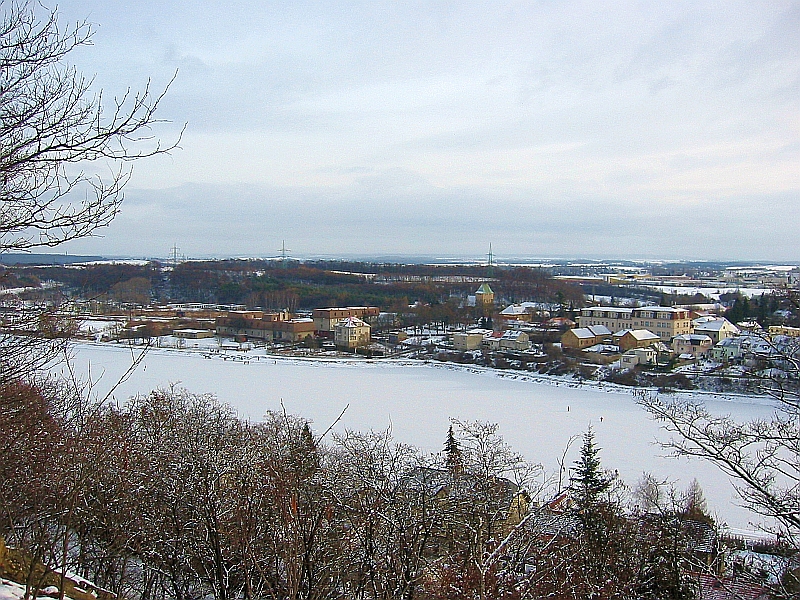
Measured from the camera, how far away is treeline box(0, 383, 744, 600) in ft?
7.70

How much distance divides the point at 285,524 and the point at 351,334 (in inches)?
715

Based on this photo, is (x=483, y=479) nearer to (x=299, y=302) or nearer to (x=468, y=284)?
(x=299, y=302)

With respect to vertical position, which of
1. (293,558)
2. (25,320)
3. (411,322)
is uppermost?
(25,320)

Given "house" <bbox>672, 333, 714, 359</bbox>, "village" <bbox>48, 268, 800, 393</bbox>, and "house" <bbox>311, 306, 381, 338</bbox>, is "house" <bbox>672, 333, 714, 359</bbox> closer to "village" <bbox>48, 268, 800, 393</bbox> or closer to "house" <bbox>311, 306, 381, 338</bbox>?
"village" <bbox>48, 268, 800, 393</bbox>

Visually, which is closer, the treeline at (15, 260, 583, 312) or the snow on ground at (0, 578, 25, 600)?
the snow on ground at (0, 578, 25, 600)

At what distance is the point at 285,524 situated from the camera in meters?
2.10

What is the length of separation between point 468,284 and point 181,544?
33018 mm

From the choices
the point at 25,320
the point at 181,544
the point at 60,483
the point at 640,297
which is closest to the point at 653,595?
the point at 181,544

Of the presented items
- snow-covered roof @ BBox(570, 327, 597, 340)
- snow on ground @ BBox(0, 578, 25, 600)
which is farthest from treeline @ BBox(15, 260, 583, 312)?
snow on ground @ BBox(0, 578, 25, 600)

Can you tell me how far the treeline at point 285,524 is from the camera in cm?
235

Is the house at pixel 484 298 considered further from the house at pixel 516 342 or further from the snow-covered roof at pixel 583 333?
the snow-covered roof at pixel 583 333

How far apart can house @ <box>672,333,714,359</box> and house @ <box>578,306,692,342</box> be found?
201 cm

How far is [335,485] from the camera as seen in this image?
3.36 m

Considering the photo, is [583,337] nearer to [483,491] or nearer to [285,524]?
[483,491]
